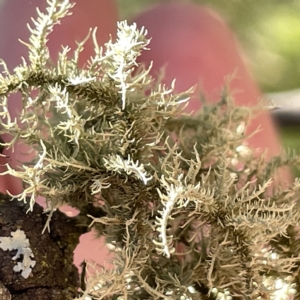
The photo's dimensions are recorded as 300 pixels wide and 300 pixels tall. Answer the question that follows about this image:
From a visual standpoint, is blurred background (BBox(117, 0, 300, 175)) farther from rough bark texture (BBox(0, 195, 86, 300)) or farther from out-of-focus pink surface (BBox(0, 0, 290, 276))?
rough bark texture (BBox(0, 195, 86, 300))

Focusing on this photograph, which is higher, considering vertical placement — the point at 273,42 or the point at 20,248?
the point at 273,42

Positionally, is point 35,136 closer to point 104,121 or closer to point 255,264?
point 104,121

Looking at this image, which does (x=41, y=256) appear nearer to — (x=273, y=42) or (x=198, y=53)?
(x=198, y=53)

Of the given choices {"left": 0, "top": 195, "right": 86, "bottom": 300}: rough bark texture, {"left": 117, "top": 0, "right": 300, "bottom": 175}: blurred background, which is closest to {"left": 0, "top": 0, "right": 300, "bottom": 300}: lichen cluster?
{"left": 0, "top": 195, "right": 86, "bottom": 300}: rough bark texture

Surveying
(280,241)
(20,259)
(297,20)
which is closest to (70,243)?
(20,259)

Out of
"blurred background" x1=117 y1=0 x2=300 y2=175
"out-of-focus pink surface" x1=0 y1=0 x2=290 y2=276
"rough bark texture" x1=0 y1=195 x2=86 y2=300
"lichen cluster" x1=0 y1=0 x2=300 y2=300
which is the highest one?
"blurred background" x1=117 y1=0 x2=300 y2=175

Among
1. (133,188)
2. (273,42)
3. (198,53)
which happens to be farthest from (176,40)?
(133,188)

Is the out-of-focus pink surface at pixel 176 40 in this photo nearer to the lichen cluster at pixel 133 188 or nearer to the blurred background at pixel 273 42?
the blurred background at pixel 273 42
